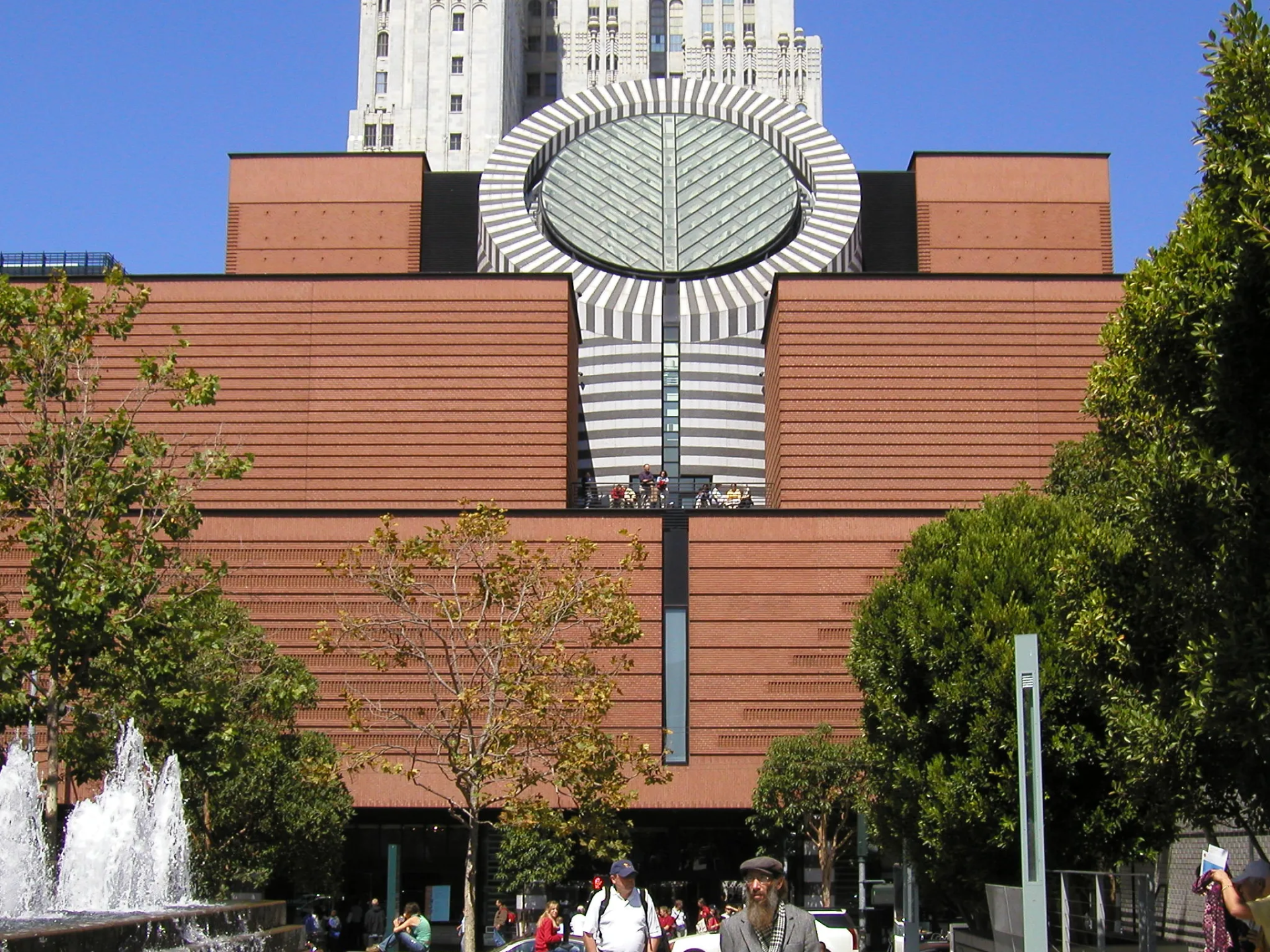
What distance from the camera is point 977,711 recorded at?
93.8 ft

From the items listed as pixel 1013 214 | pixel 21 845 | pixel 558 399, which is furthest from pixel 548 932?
pixel 1013 214

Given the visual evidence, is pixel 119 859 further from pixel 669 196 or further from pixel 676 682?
pixel 669 196

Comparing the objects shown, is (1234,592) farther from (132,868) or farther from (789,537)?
(789,537)

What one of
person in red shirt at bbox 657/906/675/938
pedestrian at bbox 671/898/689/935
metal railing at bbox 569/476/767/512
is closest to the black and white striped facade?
metal railing at bbox 569/476/767/512

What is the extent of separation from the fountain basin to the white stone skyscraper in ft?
321

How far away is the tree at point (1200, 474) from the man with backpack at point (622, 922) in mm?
6103

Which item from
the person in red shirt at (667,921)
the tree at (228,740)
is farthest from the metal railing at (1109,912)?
the person in red shirt at (667,921)

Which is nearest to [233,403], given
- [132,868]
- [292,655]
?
[292,655]

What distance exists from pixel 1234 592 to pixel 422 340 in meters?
46.0

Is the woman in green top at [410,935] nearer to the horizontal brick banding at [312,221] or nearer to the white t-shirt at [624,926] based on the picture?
the white t-shirt at [624,926]

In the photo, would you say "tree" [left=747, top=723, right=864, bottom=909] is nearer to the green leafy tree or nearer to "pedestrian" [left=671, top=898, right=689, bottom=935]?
"pedestrian" [left=671, top=898, right=689, bottom=935]

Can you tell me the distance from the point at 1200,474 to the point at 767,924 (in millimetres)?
7492

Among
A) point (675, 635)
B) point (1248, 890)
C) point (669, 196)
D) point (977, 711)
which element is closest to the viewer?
point (1248, 890)

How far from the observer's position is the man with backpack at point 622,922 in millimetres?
13086
